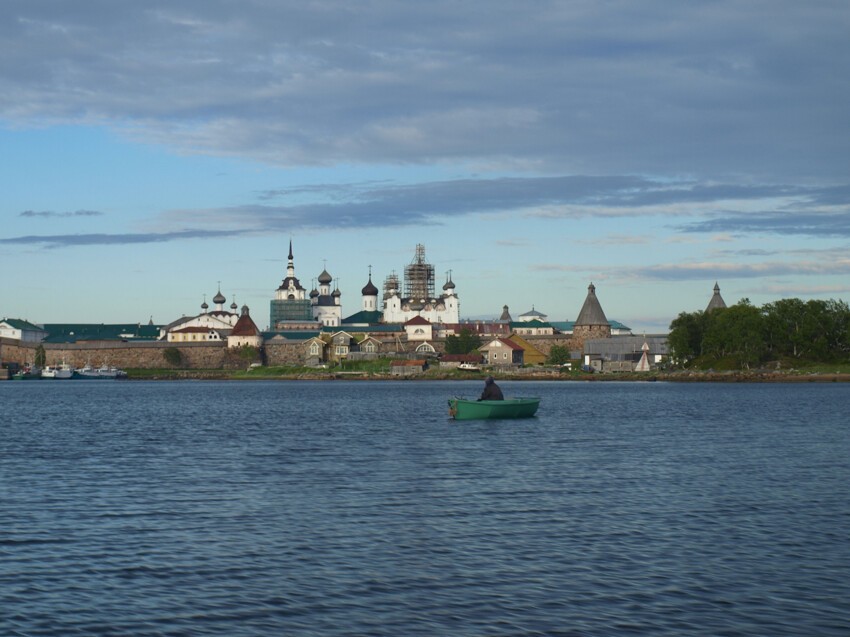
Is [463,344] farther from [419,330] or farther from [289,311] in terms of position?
[289,311]

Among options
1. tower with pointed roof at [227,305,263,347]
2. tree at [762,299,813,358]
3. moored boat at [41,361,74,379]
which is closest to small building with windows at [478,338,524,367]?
tower with pointed roof at [227,305,263,347]

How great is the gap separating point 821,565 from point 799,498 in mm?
7070

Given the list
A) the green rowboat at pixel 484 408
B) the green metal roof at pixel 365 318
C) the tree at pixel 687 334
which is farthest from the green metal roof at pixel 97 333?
the green rowboat at pixel 484 408

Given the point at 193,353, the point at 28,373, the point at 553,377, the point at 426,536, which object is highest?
the point at 193,353

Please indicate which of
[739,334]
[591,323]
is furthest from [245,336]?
[739,334]

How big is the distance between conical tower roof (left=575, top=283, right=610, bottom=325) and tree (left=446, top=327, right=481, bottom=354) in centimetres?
1454

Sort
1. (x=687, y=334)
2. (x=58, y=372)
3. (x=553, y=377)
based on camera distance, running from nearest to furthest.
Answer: (x=687, y=334), (x=553, y=377), (x=58, y=372)

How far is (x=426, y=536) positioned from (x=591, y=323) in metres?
133

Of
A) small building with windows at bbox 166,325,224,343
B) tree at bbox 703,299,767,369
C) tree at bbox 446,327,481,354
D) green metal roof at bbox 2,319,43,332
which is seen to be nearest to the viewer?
tree at bbox 703,299,767,369

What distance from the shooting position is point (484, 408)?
49000mm

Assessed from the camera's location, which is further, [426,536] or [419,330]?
[419,330]

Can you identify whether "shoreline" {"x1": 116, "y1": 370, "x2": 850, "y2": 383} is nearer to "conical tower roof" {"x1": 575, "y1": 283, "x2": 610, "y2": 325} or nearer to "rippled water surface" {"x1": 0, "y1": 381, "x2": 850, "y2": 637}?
"conical tower roof" {"x1": 575, "y1": 283, "x2": 610, "y2": 325}

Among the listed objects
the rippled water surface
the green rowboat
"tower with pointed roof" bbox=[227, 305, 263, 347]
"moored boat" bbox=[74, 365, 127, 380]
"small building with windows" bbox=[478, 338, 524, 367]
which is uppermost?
"tower with pointed roof" bbox=[227, 305, 263, 347]

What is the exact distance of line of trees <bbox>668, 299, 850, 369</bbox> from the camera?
102625mm
